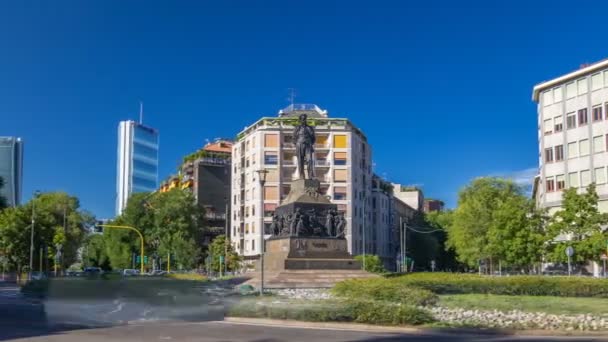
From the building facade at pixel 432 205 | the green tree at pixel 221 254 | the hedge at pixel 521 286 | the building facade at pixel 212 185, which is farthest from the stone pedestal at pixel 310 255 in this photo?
the building facade at pixel 432 205

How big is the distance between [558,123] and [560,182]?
5.73 m

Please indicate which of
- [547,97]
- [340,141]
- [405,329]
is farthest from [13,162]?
[405,329]

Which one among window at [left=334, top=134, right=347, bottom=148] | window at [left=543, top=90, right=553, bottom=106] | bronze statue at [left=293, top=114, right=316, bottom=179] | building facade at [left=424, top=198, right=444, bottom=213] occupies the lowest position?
bronze statue at [left=293, top=114, right=316, bottom=179]

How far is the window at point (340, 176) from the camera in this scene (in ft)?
272

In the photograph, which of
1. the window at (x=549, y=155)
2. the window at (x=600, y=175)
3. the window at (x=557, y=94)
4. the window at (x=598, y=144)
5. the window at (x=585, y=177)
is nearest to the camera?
the window at (x=600, y=175)

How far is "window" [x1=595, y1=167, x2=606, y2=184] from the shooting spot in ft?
191

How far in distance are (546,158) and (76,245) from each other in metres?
61.7

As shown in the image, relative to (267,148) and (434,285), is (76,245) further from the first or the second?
(434,285)

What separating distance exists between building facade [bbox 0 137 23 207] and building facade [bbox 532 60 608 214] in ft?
534

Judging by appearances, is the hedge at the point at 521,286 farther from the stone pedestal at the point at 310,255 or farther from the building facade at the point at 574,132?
the building facade at the point at 574,132

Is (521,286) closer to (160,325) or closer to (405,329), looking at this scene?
(405,329)

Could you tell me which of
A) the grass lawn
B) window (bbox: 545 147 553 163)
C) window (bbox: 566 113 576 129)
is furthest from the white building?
the grass lawn

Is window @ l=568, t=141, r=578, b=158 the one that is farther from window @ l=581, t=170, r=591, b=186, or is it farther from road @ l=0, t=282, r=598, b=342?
road @ l=0, t=282, r=598, b=342

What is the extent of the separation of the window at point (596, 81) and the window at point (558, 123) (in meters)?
4.64
